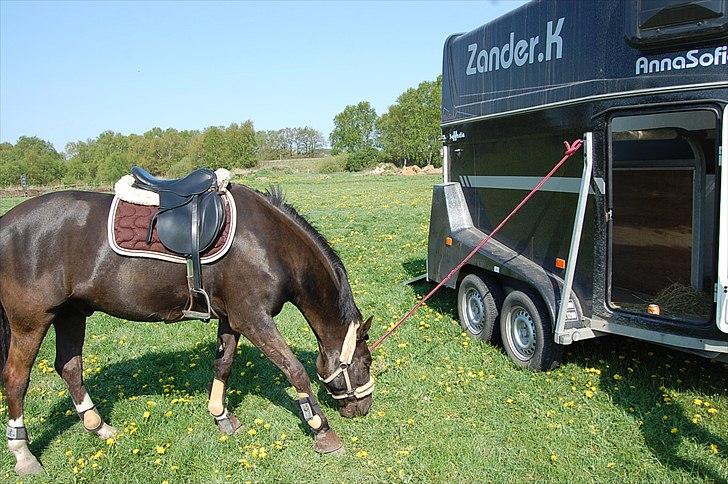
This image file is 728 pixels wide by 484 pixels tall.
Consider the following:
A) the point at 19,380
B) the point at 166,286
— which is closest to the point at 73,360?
the point at 19,380

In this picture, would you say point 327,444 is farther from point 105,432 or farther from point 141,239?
point 141,239

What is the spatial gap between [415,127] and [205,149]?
90.5 feet

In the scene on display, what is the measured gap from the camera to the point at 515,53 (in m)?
5.73

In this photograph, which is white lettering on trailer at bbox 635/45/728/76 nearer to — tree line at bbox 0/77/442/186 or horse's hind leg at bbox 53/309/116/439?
horse's hind leg at bbox 53/309/116/439

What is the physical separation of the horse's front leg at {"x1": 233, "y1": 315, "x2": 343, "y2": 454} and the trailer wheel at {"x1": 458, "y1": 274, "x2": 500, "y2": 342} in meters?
2.62

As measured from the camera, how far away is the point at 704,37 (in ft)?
12.9

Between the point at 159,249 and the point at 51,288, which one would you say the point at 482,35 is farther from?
the point at 51,288

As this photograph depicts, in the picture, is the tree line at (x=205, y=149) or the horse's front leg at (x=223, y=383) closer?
the horse's front leg at (x=223, y=383)

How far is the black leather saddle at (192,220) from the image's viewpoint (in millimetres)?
4156

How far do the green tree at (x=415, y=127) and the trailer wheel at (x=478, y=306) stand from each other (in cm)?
6653

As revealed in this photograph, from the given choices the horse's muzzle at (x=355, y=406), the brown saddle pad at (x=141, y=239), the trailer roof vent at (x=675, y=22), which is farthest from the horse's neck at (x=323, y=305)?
the trailer roof vent at (x=675, y=22)

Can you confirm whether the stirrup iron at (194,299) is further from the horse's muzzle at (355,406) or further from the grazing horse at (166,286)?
the horse's muzzle at (355,406)

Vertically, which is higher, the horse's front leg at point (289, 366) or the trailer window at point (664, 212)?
the trailer window at point (664, 212)

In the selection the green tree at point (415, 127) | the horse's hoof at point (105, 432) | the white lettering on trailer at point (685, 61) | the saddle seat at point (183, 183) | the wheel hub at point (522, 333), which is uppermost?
the green tree at point (415, 127)
